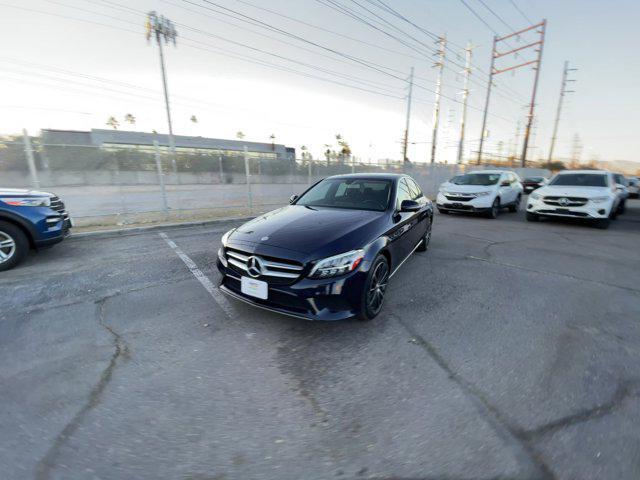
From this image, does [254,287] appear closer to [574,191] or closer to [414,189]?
[414,189]

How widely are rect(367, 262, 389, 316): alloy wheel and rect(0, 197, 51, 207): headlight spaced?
5.32 meters

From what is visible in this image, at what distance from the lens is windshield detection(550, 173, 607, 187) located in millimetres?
9023

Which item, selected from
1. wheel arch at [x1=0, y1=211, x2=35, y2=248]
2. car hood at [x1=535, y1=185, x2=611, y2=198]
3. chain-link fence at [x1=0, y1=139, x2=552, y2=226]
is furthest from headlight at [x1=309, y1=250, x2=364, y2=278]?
car hood at [x1=535, y1=185, x2=611, y2=198]

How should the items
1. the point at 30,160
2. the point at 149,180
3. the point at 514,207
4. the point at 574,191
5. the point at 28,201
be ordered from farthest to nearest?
the point at 514,207, the point at 149,180, the point at 574,191, the point at 30,160, the point at 28,201

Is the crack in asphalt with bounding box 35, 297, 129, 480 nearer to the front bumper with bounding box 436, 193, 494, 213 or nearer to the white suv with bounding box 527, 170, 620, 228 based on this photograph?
the front bumper with bounding box 436, 193, 494, 213

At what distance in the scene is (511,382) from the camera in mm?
2381

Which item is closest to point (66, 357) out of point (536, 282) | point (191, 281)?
point (191, 281)

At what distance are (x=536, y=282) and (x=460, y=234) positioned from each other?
3.39 metres

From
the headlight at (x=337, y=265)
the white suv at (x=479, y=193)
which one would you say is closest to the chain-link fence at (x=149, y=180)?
the white suv at (x=479, y=193)

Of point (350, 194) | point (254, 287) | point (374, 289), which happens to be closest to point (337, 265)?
point (374, 289)

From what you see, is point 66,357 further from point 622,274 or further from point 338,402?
point 622,274

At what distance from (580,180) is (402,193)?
27.3 ft

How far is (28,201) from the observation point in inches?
184

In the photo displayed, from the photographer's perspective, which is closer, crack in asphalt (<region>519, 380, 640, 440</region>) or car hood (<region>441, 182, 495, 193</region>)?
crack in asphalt (<region>519, 380, 640, 440</region>)
